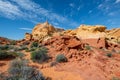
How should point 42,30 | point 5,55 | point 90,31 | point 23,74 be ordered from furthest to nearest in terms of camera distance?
1. point 42,30
2. point 90,31
3. point 5,55
4. point 23,74

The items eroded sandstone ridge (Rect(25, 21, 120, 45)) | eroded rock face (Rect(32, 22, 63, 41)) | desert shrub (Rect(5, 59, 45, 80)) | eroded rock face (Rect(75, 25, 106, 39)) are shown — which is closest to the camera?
desert shrub (Rect(5, 59, 45, 80))

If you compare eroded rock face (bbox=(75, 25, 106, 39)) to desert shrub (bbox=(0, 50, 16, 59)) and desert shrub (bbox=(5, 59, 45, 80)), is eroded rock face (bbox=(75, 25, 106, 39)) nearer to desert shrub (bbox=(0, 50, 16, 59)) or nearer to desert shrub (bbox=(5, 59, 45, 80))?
desert shrub (bbox=(0, 50, 16, 59))

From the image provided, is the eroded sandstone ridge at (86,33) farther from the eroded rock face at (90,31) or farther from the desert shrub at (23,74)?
the desert shrub at (23,74)

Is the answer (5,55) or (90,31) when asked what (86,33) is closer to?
(90,31)

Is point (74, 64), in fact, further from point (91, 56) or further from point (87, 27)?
point (87, 27)

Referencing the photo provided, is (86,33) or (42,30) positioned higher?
(42,30)

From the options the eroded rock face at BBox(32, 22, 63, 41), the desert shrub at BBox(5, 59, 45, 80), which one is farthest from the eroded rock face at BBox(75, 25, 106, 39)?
the desert shrub at BBox(5, 59, 45, 80)

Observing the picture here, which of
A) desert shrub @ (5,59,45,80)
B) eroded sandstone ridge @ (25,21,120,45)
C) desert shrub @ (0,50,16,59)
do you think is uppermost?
eroded sandstone ridge @ (25,21,120,45)

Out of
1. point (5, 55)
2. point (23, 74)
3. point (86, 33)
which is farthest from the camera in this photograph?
point (86, 33)

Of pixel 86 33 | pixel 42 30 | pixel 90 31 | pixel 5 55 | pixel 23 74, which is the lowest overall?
pixel 23 74

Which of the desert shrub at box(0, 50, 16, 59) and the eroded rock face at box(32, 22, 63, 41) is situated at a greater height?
the eroded rock face at box(32, 22, 63, 41)

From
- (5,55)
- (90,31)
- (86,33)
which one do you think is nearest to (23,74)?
(5,55)

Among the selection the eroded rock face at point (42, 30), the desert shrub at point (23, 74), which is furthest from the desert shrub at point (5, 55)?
the eroded rock face at point (42, 30)

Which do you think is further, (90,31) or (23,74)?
(90,31)
